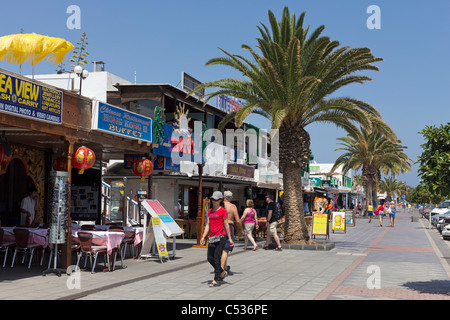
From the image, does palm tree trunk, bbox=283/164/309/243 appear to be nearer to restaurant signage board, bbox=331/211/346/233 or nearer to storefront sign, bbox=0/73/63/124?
restaurant signage board, bbox=331/211/346/233

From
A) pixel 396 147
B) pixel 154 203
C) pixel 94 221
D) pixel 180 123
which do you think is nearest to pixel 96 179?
pixel 94 221

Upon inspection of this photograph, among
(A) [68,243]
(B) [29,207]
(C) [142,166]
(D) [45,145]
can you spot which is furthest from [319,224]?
(A) [68,243]

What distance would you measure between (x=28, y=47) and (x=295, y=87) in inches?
362

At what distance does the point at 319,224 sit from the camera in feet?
70.1

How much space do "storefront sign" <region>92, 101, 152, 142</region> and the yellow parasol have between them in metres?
1.73

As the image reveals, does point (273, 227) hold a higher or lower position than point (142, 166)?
lower

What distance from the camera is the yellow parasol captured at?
39.5 ft

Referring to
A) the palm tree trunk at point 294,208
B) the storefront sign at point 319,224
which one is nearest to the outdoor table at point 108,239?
the palm tree trunk at point 294,208

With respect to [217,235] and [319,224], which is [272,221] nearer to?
[319,224]

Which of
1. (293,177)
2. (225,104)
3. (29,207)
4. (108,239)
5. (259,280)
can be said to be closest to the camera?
(259,280)

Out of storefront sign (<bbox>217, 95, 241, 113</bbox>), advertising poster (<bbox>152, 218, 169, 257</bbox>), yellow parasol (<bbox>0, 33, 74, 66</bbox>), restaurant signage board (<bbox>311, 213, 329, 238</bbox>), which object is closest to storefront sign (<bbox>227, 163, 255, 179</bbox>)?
storefront sign (<bbox>217, 95, 241, 113</bbox>)

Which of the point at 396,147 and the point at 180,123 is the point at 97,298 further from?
the point at 396,147

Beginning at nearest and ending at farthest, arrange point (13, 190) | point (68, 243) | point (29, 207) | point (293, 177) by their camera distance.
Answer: point (68, 243), point (29, 207), point (13, 190), point (293, 177)

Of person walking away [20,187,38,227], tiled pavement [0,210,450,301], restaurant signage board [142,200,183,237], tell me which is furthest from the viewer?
person walking away [20,187,38,227]
